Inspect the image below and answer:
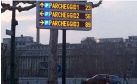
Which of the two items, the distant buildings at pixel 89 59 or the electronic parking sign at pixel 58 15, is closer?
the electronic parking sign at pixel 58 15

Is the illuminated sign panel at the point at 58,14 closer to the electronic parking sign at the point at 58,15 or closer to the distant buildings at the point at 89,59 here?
the electronic parking sign at the point at 58,15

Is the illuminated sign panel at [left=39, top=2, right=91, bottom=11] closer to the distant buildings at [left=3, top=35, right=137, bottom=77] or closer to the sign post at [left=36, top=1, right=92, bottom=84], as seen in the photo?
the sign post at [left=36, top=1, right=92, bottom=84]

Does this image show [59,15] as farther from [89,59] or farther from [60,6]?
[89,59]

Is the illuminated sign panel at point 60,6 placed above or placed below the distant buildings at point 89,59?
above

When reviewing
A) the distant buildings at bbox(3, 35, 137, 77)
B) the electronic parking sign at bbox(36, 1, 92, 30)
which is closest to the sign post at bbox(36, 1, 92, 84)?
the electronic parking sign at bbox(36, 1, 92, 30)

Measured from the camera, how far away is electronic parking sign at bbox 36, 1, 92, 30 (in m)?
16.9

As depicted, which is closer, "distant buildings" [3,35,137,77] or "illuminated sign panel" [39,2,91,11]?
"illuminated sign panel" [39,2,91,11]

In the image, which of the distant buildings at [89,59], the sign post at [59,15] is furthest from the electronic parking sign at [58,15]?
the distant buildings at [89,59]

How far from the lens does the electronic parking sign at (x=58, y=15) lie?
55.5 feet

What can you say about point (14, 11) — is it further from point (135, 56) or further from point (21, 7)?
point (135, 56)

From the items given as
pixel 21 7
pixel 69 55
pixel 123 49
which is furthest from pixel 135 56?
pixel 21 7

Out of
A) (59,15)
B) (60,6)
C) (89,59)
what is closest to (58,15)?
(59,15)

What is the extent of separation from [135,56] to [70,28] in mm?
104946

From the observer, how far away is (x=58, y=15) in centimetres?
1692
